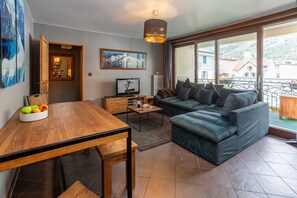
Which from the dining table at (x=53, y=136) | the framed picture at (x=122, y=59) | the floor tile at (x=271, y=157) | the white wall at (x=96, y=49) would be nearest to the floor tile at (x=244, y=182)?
the floor tile at (x=271, y=157)

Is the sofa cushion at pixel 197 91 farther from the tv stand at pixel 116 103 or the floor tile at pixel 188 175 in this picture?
the floor tile at pixel 188 175

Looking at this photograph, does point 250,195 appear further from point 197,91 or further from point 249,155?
point 197,91

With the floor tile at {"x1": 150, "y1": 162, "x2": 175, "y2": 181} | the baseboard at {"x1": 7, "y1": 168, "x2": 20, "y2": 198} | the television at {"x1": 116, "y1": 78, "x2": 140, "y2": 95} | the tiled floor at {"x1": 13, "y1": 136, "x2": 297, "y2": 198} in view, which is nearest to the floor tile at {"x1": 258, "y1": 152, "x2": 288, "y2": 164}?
the tiled floor at {"x1": 13, "y1": 136, "x2": 297, "y2": 198}

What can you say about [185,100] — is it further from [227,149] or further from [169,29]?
[227,149]

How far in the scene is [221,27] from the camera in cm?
417

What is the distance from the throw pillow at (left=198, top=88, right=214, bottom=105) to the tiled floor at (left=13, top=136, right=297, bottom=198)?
1.67 m

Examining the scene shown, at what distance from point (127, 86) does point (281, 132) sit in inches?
161

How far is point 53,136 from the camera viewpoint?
1135 millimetres

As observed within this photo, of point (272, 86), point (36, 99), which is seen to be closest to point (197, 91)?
point (272, 86)

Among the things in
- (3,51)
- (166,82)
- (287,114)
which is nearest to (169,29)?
(166,82)

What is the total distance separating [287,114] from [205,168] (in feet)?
9.91

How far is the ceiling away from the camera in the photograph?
284 cm

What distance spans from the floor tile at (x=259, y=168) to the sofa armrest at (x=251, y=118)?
44 cm

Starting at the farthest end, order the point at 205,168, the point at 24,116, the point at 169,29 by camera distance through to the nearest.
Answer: the point at 169,29, the point at 205,168, the point at 24,116
